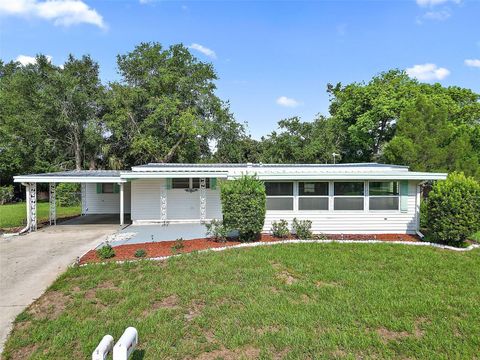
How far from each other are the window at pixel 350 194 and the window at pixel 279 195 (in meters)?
1.65

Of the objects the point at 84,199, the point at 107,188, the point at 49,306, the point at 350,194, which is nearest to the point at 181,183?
the point at 107,188

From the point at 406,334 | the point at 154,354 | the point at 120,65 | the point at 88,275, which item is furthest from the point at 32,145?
the point at 406,334

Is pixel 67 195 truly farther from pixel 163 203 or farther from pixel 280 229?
pixel 280 229

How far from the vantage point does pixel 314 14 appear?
38.7 ft

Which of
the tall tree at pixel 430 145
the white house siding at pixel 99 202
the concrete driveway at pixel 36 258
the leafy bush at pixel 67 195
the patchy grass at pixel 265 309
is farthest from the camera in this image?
the leafy bush at pixel 67 195

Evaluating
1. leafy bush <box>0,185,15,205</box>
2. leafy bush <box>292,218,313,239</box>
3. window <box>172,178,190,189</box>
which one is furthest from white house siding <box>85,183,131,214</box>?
leafy bush <box>0,185,15,205</box>

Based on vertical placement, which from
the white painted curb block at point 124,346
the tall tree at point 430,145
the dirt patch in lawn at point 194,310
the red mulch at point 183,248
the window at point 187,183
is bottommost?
the dirt patch in lawn at point 194,310

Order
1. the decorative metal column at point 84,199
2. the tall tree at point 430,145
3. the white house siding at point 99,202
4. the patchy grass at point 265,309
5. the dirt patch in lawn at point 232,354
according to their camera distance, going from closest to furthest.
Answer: the dirt patch in lawn at point 232,354 < the patchy grass at point 265,309 < the tall tree at point 430,145 < the decorative metal column at point 84,199 < the white house siding at point 99,202

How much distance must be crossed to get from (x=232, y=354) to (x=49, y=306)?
3452 millimetres

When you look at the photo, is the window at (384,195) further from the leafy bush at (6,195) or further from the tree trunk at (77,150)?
the leafy bush at (6,195)

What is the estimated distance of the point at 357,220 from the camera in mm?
11086

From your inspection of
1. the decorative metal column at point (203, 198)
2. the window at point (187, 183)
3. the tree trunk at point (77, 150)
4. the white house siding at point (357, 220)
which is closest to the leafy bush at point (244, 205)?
the white house siding at point (357, 220)

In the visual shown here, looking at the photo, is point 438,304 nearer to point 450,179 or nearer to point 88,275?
point 450,179

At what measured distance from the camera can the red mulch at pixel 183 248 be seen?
8039mm
